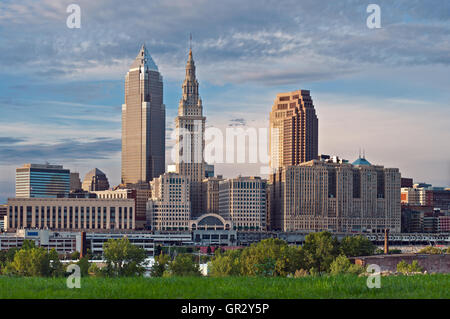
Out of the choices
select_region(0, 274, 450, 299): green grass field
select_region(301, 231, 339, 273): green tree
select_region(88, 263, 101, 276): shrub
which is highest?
select_region(0, 274, 450, 299): green grass field

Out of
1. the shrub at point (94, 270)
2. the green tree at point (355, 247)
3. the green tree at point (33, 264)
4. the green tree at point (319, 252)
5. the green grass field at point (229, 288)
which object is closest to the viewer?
the green grass field at point (229, 288)

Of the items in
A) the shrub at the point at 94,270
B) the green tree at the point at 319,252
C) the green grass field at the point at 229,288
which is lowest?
the shrub at the point at 94,270

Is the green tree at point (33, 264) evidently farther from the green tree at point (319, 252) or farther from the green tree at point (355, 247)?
the green tree at point (355, 247)

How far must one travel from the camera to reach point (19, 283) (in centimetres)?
3378

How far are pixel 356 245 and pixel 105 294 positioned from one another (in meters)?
117

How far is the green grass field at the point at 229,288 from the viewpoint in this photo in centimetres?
2955

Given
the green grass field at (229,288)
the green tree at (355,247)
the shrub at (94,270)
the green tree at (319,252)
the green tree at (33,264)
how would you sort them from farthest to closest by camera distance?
the green tree at (355,247) < the green tree at (319,252) < the green tree at (33,264) < the shrub at (94,270) < the green grass field at (229,288)

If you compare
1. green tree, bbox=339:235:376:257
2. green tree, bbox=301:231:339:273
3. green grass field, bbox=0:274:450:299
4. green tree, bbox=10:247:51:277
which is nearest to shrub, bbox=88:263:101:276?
green tree, bbox=10:247:51:277

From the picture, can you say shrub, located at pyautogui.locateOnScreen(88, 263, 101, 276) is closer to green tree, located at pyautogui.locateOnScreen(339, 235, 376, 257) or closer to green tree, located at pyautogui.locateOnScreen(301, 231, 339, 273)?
green tree, located at pyautogui.locateOnScreen(301, 231, 339, 273)

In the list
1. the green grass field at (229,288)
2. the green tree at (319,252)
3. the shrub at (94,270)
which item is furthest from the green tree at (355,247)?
the green grass field at (229,288)

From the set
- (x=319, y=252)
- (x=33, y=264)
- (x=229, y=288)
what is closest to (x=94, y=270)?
(x=33, y=264)

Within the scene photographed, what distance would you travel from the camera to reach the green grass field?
1163 inches
